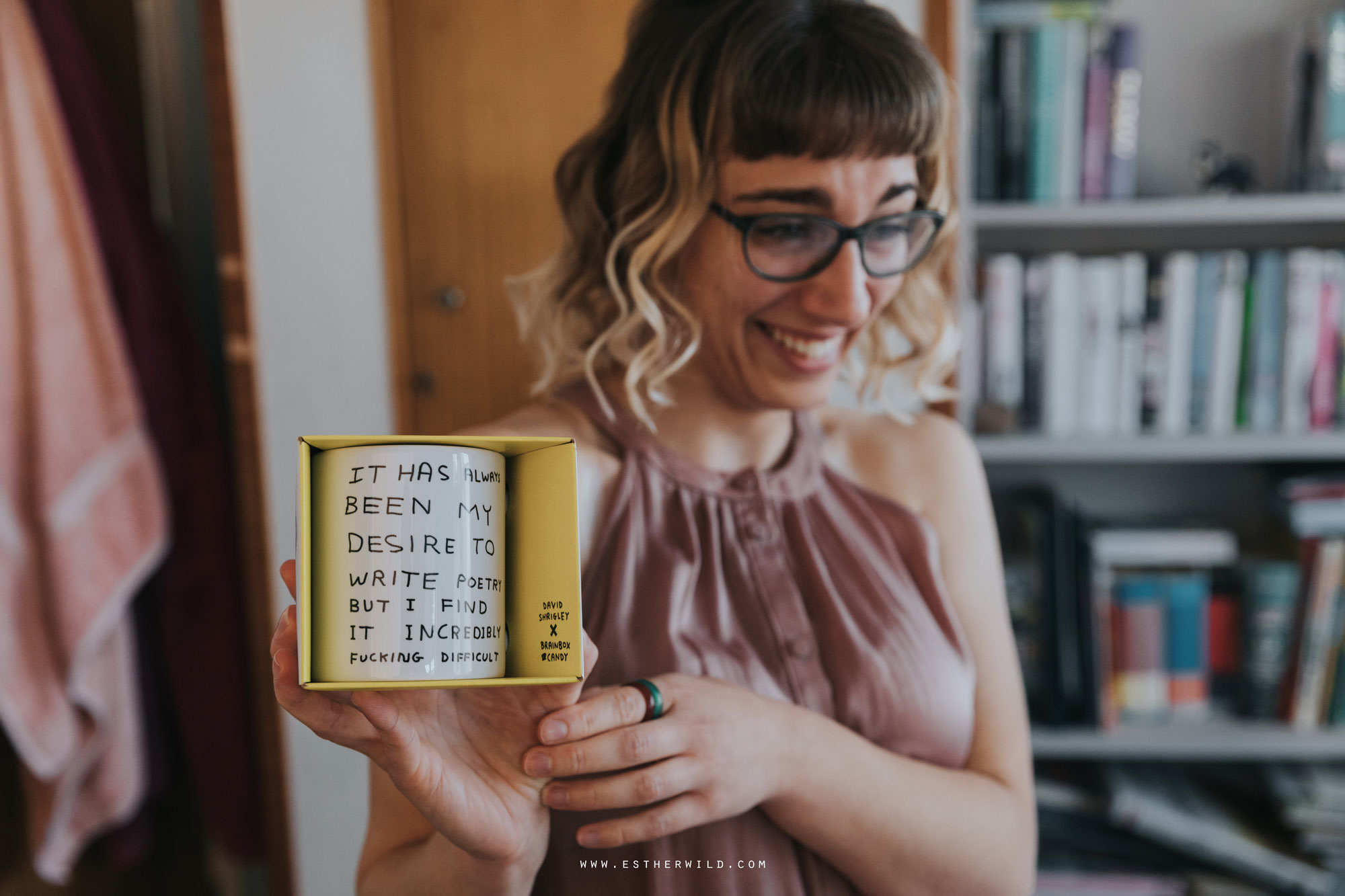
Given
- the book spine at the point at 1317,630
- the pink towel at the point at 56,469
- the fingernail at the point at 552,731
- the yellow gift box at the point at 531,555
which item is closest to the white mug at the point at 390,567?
the yellow gift box at the point at 531,555

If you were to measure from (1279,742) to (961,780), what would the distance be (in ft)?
2.47

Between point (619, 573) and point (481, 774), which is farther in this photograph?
point (619, 573)

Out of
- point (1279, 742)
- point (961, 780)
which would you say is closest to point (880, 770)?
point (961, 780)

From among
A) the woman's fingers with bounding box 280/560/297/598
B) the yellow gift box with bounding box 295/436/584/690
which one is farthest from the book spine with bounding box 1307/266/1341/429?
the woman's fingers with bounding box 280/560/297/598

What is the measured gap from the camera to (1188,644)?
1251 millimetres

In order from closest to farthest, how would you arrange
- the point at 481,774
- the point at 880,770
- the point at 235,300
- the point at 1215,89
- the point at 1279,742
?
the point at 481,774 → the point at 880,770 → the point at 235,300 → the point at 1279,742 → the point at 1215,89

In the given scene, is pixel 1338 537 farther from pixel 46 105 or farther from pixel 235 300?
pixel 46 105

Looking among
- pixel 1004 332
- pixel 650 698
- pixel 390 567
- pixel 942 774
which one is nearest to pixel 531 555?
pixel 390 567

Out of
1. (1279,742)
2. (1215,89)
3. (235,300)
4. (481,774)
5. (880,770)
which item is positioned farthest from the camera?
(1215,89)

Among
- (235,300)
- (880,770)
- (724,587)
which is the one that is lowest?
(880,770)

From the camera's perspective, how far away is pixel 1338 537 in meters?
1.23

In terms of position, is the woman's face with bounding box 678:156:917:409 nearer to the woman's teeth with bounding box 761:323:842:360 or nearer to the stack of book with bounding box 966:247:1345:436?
the woman's teeth with bounding box 761:323:842:360

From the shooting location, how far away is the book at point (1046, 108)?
3.86 feet

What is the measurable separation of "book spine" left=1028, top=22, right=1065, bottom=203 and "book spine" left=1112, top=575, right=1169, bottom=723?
1.81ft
